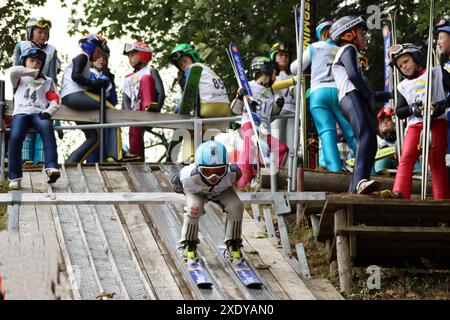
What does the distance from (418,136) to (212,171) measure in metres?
2.67

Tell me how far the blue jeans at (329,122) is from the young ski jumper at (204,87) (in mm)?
2661

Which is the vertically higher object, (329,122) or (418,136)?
Answer: (329,122)

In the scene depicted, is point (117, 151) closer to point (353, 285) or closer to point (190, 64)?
point (190, 64)

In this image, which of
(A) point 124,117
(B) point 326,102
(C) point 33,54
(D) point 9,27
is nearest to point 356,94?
(B) point 326,102

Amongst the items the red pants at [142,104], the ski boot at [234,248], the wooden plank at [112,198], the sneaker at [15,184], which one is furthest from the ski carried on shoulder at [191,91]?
the ski boot at [234,248]

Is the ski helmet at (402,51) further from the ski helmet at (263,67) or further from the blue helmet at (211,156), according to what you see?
the ski helmet at (263,67)

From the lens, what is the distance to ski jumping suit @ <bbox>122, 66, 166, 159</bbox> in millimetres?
18984

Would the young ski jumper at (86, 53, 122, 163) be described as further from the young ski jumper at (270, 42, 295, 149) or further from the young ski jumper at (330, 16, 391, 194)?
the young ski jumper at (330, 16, 391, 194)

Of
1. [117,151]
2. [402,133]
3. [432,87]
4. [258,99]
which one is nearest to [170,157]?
[117,151]

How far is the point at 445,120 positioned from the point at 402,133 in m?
1.91

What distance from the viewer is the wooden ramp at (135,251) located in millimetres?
13022

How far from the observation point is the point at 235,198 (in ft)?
45.2

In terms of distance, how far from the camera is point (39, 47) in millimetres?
18000

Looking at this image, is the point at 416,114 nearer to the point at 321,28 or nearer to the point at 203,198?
the point at 203,198
